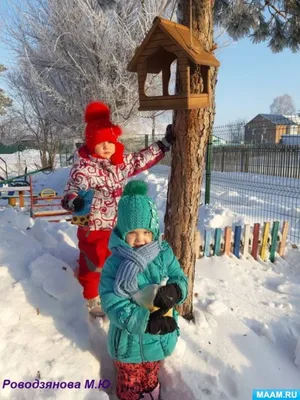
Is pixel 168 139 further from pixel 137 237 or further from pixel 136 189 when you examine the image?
pixel 137 237

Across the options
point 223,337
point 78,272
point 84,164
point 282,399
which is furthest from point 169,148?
point 282,399

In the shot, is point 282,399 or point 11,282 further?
point 11,282

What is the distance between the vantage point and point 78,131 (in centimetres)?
1316

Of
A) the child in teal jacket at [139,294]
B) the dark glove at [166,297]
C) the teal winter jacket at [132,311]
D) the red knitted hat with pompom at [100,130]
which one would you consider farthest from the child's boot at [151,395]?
A: the red knitted hat with pompom at [100,130]

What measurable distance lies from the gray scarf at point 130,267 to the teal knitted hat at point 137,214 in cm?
11

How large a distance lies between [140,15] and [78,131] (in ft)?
15.1

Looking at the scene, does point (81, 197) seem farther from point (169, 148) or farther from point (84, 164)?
point (169, 148)

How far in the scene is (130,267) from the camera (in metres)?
2.01

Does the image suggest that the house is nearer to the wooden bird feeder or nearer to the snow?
the snow

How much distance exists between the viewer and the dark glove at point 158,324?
192cm

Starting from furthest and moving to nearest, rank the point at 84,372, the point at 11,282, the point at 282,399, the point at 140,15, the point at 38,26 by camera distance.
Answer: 1. the point at 38,26
2. the point at 140,15
3. the point at 11,282
4. the point at 282,399
5. the point at 84,372

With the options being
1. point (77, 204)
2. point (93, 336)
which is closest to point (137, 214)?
point (77, 204)

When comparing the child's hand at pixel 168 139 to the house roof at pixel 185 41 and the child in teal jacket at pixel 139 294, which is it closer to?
the house roof at pixel 185 41

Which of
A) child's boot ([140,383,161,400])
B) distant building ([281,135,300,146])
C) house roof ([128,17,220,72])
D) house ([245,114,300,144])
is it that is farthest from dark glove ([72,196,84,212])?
distant building ([281,135,300,146])
